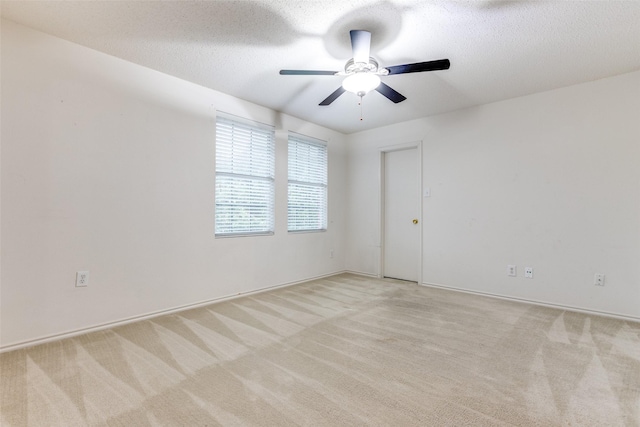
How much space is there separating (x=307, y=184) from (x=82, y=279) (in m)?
2.89

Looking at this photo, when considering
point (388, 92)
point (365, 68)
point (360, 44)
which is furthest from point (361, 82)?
point (388, 92)

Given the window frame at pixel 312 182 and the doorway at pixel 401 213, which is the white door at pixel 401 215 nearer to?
the doorway at pixel 401 213

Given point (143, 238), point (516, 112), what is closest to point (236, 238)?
point (143, 238)

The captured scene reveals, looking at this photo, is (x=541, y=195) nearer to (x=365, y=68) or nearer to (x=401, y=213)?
(x=401, y=213)

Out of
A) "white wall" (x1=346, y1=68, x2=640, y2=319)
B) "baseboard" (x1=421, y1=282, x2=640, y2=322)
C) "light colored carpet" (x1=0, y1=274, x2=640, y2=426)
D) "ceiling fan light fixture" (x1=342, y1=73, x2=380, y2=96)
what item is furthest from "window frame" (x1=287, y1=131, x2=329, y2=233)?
"ceiling fan light fixture" (x1=342, y1=73, x2=380, y2=96)

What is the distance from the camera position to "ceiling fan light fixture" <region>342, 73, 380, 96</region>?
2125 millimetres

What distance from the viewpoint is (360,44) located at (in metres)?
1.97

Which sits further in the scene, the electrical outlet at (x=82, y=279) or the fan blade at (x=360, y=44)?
the electrical outlet at (x=82, y=279)

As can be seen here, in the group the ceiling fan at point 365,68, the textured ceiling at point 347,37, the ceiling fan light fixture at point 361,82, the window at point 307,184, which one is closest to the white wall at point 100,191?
the textured ceiling at point 347,37

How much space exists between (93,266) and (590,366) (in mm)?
3824

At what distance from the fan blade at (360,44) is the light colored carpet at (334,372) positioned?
2148 mm

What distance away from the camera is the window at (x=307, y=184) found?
4199 millimetres

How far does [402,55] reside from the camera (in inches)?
97.8

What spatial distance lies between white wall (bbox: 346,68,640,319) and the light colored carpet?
1.66 ft
